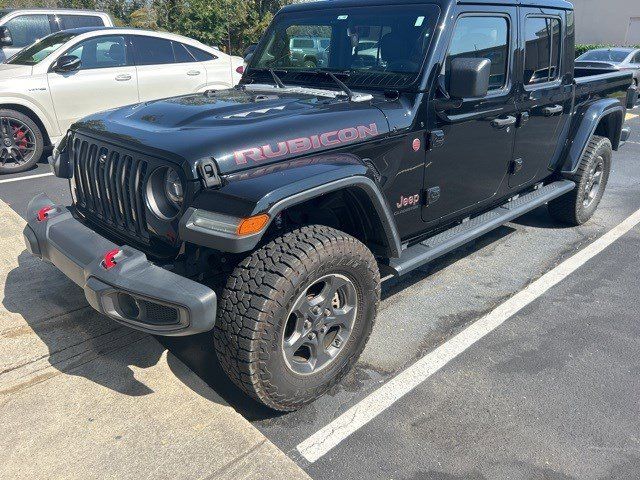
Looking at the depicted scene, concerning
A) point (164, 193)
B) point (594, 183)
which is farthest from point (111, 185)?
point (594, 183)

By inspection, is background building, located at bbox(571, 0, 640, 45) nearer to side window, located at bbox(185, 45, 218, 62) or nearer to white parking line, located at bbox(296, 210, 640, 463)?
side window, located at bbox(185, 45, 218, 62)

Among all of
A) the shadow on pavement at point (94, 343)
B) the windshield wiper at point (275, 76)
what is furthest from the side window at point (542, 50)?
the shadow on pavement at point (94, 343)

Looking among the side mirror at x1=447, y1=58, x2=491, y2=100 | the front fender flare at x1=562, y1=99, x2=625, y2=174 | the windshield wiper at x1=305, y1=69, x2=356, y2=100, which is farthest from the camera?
the front fender flare at x1=562, y1=99, x2=625, y2=174

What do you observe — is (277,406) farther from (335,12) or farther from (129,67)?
(129,67)

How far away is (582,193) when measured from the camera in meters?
5.02

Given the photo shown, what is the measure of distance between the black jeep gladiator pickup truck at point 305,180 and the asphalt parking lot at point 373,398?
29cm

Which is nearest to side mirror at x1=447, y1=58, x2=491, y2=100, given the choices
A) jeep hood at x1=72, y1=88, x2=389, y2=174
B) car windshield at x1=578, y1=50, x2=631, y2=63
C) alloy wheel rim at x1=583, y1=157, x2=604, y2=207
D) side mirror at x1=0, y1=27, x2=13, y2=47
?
jeep hood at x1=72, y1=88, x2=389, y2=174

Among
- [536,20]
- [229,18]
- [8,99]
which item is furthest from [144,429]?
[229,18]

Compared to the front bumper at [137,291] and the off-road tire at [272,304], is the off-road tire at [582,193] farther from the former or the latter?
the front bumper at [137,291]

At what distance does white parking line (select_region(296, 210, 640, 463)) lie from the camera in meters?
2.50

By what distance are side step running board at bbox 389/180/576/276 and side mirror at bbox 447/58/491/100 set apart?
3.05ft

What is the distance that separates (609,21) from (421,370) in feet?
121

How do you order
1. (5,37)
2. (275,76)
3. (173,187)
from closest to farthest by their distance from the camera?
1. (173,187)
2. (275,76)
3. (5,37)

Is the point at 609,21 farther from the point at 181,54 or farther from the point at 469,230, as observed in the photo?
the point at 469,230
